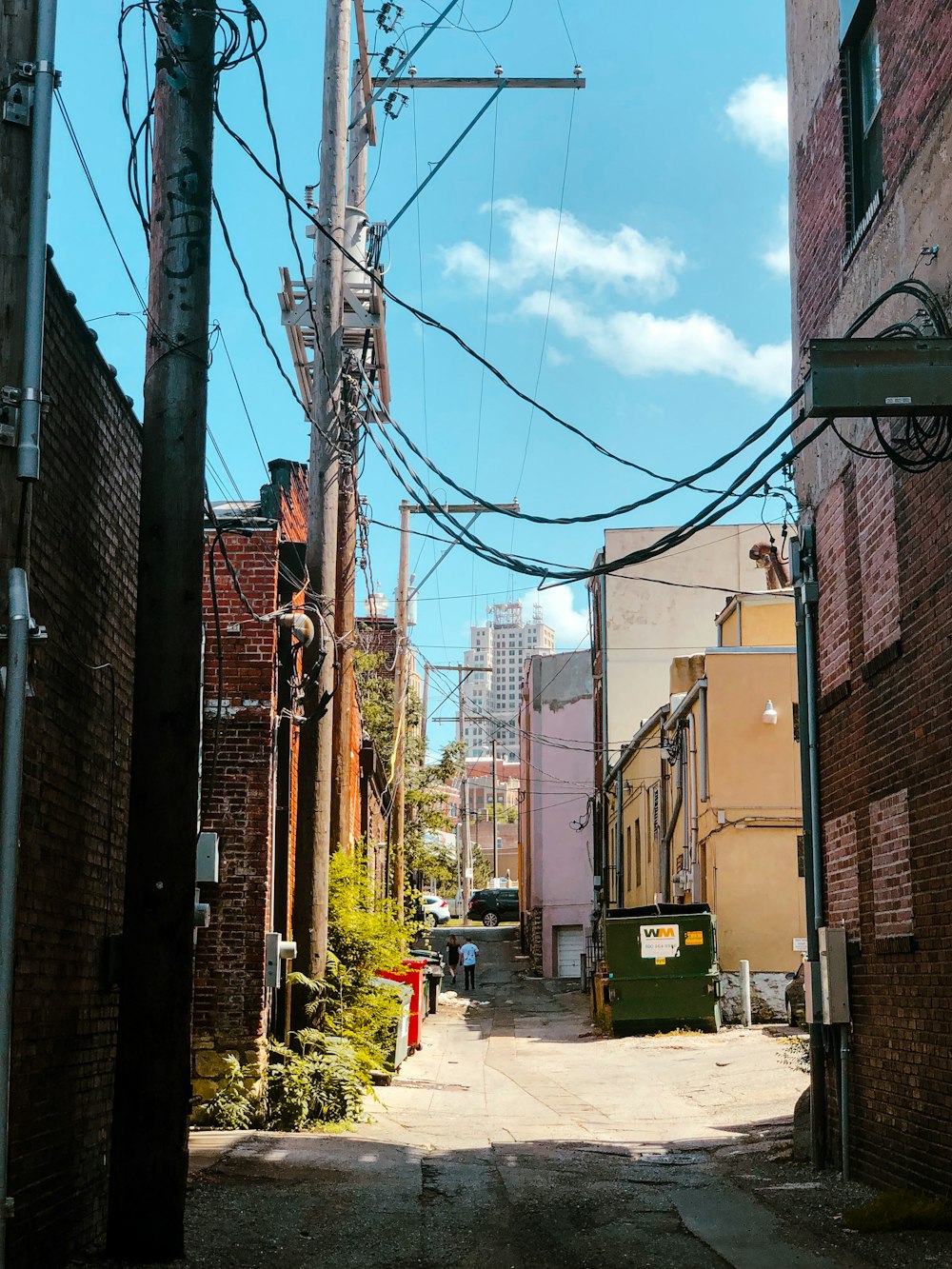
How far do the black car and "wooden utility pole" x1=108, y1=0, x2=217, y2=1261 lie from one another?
59.9m

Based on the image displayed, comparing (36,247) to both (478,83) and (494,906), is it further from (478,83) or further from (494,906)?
(494,906)

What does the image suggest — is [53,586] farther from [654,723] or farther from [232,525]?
[654,723]

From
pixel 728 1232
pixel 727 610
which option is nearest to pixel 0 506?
pixel 728 1232

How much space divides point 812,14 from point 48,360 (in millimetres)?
7923

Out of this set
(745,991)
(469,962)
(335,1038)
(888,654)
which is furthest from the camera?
(469,962)

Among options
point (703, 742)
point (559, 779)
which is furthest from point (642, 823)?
point (559, 779)

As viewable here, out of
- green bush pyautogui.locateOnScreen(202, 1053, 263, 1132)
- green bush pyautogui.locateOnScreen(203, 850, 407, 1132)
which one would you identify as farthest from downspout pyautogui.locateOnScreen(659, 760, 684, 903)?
green bush pyautogui.locateOnScreen(202, 1053, 263, 1132)

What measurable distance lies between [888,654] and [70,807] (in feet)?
17.6

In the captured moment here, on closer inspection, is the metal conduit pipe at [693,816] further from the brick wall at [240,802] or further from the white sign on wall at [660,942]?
the brick wall at [240,802]

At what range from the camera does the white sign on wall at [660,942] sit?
2422 centimetres

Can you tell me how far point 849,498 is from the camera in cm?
1081

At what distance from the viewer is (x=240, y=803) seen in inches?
542

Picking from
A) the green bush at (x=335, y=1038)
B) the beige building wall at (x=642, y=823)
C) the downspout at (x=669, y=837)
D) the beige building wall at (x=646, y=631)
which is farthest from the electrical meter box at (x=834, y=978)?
the beige building wall at (x=646, y=631)

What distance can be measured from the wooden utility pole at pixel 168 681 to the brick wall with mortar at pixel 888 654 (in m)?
4.31
